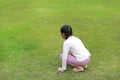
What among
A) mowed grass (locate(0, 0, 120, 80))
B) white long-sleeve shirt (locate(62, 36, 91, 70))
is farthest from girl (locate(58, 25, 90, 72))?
mowed grass (locate(0, 0, 120, 80))

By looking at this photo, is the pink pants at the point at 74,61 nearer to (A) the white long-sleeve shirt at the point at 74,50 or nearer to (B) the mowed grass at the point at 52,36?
(A) the white long-sleeve shirt at the point at 74,50

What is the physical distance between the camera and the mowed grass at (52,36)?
19.5 feet

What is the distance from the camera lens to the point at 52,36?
814cm

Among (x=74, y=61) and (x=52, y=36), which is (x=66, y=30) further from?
(x=52, y=36)

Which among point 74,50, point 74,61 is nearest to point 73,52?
point 74,50

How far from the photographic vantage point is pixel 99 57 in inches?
261

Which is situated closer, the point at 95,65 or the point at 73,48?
the point at 73,48

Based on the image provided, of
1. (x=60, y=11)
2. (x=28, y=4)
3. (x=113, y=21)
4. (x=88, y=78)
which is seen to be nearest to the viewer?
(x=88, y=78)

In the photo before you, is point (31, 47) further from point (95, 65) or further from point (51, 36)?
point (95, 65)

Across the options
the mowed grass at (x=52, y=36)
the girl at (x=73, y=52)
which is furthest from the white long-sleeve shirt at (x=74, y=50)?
the mowed grass at (x=52, y=36)

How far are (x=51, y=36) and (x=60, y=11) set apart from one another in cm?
273

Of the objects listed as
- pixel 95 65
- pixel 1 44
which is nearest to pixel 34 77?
pixel 95 65

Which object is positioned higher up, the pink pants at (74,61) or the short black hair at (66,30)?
the short black hair at (66,30)

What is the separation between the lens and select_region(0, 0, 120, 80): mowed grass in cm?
595
